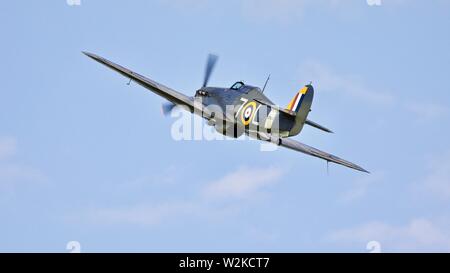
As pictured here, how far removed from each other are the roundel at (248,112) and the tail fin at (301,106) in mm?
2101

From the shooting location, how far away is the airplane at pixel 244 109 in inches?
1667

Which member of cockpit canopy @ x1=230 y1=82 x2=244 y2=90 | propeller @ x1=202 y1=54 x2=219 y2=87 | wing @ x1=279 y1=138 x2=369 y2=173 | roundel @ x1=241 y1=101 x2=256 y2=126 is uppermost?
propeller @ x1=202 y1=54 x2=219 y2=87

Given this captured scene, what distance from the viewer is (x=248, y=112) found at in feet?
144

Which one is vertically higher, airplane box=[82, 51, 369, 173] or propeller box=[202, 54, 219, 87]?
propeller box=[202, 54, 219, 87]

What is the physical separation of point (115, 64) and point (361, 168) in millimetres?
13496

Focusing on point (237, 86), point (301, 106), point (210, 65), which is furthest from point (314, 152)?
point (210, 65)

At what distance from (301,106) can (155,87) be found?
868 cm

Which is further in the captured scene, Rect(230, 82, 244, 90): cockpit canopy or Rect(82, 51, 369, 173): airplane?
Rect(230, 82, 244, 90): cockpit canopy

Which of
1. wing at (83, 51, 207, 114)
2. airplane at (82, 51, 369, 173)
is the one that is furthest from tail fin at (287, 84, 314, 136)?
wing at (83, 51, 207, 114)

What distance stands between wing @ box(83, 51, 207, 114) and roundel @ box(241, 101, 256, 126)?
336 cm

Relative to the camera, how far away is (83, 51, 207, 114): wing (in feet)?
155

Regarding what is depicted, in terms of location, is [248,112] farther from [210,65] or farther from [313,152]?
[210,65]

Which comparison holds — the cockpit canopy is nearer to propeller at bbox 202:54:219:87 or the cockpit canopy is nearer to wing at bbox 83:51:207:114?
wing at bbox 83:51:207:114

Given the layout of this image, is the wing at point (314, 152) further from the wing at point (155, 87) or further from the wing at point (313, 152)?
the wing at point (155, 87)
